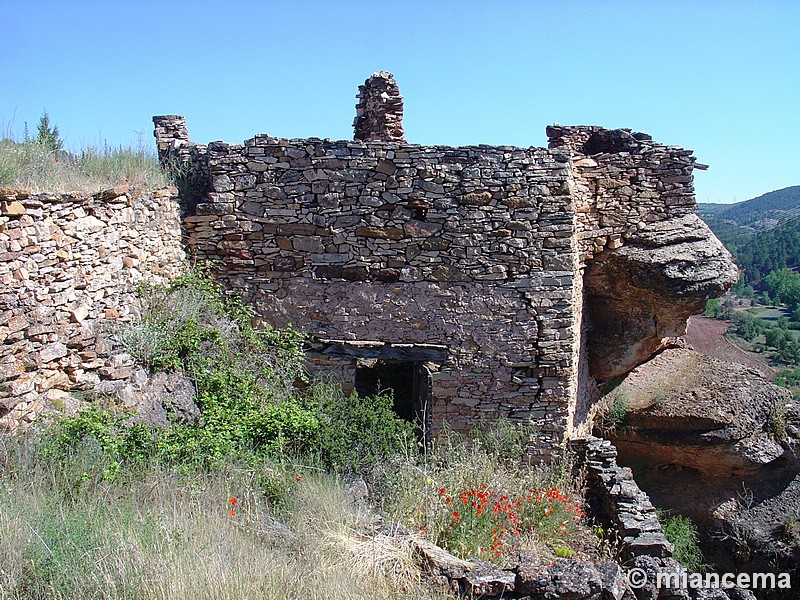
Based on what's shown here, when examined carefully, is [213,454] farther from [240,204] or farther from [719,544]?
[719,544]

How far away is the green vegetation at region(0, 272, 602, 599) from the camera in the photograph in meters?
3.70

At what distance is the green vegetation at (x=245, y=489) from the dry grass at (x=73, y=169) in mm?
1358

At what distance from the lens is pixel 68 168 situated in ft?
24.1

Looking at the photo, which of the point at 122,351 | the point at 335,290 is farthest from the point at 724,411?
the point at 122,351

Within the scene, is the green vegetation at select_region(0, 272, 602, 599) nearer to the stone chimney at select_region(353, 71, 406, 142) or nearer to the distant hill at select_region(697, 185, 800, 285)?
the stone chimney at select_region(353, 71, 406, 142)

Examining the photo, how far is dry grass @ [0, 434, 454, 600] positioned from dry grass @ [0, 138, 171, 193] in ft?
9.49

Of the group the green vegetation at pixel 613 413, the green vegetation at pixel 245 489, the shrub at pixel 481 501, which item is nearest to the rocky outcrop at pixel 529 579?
the green vegetation at pixel 245 489

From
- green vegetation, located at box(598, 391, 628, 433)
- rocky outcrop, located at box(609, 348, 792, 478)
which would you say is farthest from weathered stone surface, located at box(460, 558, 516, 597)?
rocky outcrop, located at box(609, 348, 792, 478)

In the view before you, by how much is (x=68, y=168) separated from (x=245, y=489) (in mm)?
4554

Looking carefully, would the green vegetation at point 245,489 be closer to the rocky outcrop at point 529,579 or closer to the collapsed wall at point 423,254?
the rocky outcrop at point 529,579

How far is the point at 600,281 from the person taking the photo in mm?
9461

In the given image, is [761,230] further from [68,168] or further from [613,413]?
[68,168]

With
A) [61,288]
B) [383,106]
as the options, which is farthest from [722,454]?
[61,288]

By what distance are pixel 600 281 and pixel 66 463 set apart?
7363mm
